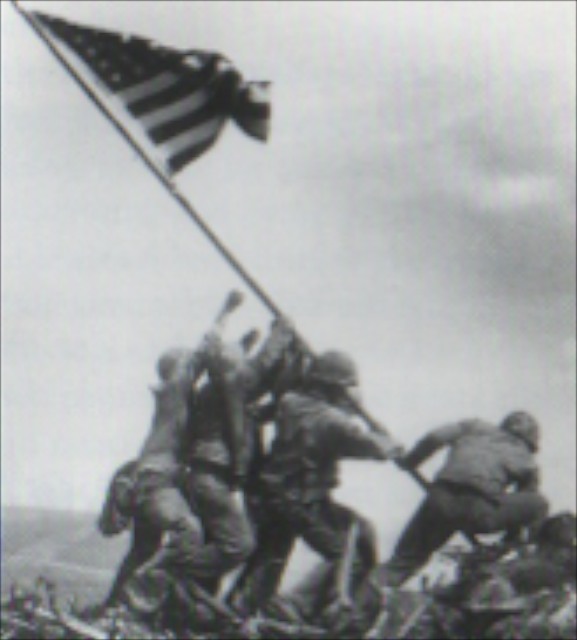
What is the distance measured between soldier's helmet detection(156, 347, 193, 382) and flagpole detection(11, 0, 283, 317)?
2.33 feet

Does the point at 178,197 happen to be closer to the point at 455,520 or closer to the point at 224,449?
the point at 224,449

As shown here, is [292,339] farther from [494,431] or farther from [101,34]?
[101,34]

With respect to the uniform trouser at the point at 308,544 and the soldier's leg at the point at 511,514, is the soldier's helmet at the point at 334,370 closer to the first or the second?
the uniform trouser at the point at 308,544

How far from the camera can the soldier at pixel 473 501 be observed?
10.2 metres

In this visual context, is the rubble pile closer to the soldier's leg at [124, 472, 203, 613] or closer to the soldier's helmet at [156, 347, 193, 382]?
the soldier's leg at [124, 472, 203, 613]

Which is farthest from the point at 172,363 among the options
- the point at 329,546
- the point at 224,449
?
→ the point at 329,546

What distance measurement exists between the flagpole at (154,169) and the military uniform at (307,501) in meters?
0.89

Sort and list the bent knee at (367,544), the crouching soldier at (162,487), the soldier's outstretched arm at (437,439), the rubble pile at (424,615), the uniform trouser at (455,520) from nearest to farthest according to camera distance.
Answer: the rubble pile at (424,615), the crouching soldier at (162,487), the bent knee at (367,544), the uniform trouser at (455,520), the soldier's outstretched arm at (437,439)

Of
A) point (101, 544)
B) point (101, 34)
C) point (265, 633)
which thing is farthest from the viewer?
point (101, 544)

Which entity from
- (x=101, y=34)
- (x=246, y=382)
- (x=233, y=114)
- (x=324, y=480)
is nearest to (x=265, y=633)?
(x=324, y=480)

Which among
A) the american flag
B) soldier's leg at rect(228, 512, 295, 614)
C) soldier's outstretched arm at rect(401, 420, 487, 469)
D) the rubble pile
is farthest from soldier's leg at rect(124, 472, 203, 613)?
the american flag

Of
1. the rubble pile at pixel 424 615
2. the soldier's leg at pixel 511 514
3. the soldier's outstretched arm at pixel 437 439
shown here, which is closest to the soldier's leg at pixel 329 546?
the rubble pile at pixel 424 615

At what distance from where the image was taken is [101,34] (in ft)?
32.8

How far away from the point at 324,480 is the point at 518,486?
156 cm
